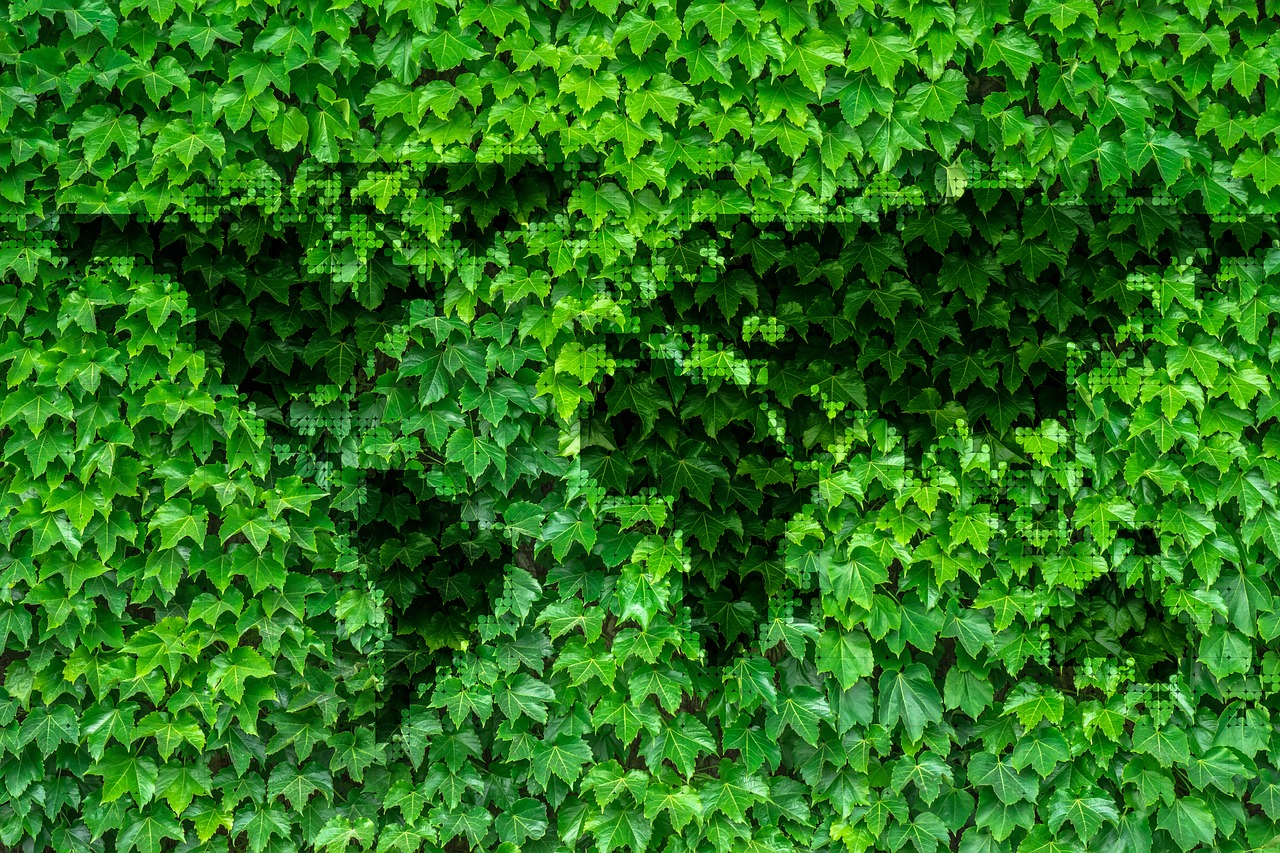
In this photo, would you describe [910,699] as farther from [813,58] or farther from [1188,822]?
[813,58]

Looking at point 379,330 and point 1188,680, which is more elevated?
point 379,330

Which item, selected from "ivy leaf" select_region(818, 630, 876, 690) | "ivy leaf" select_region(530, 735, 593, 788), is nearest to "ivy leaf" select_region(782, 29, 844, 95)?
"ivy leaf" select_region(818, 630, 876, 690)

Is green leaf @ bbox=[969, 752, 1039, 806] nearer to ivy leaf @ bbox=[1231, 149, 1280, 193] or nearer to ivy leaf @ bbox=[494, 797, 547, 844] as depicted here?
ivy leaf @ bbox=[494, 797, 547, 844]

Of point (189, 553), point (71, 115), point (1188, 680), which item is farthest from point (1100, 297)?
point (71, 115)

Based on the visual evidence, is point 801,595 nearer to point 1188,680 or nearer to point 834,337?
point 834,337

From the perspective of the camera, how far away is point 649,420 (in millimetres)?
3248

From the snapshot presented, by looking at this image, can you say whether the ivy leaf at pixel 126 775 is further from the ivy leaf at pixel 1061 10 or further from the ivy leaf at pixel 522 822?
the ivy leaf at pixel 1061 10

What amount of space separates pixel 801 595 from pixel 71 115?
319 cm

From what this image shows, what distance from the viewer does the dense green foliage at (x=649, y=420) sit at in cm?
318

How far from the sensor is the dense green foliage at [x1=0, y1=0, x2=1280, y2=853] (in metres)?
3.18

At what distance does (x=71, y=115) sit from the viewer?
130 inches
